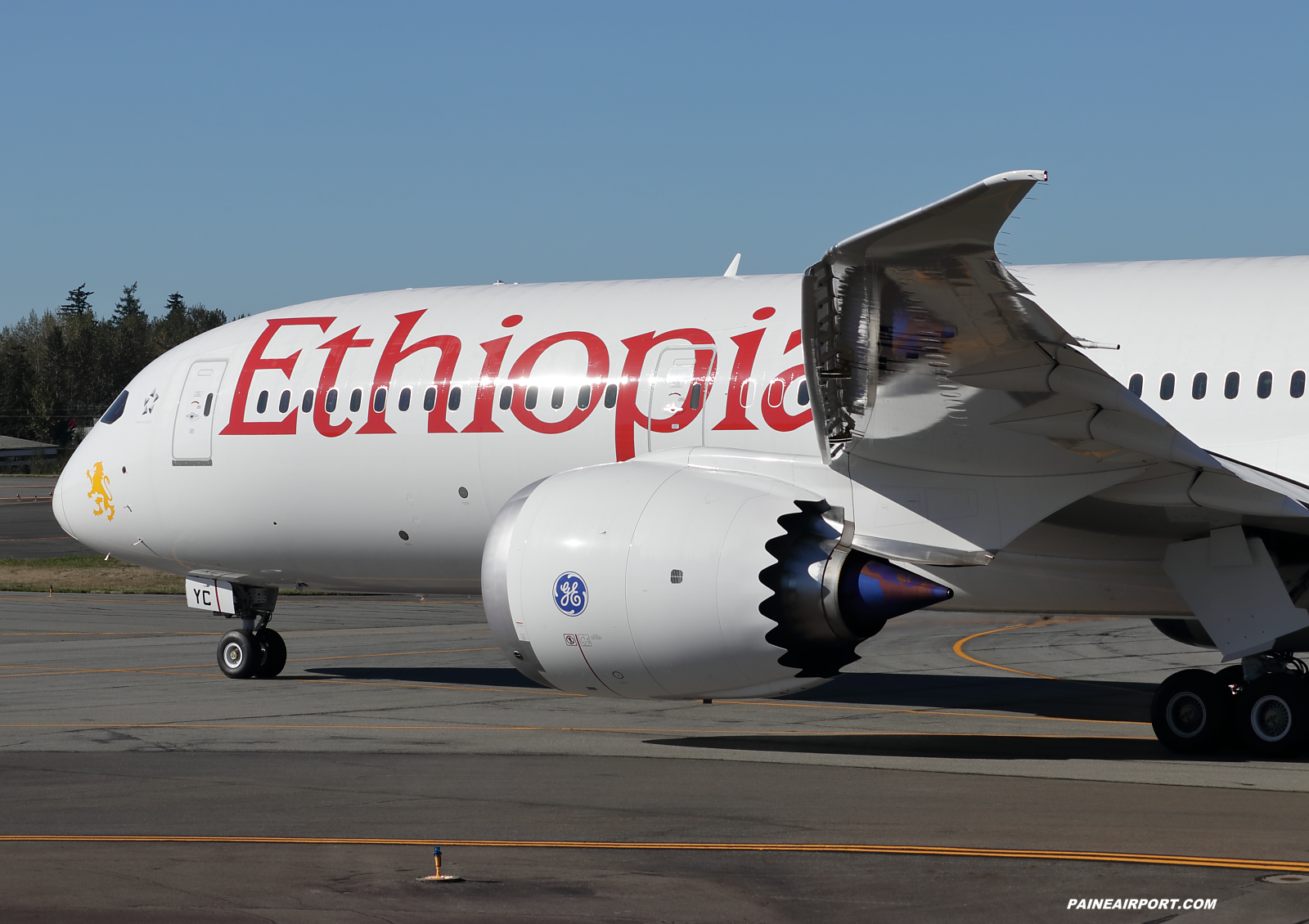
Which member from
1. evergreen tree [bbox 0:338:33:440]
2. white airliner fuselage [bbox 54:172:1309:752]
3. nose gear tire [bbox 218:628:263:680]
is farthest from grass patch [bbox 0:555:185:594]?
evergreen tree [bbox 0:338:33:440]

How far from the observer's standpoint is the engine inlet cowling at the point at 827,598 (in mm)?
11930

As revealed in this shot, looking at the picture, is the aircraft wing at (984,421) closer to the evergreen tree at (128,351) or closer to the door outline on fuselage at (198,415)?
the door outline on fuselage at (198,415)

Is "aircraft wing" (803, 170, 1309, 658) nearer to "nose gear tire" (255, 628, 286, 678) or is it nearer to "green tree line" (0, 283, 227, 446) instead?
"nose gear tire" (255, 628, 286, 678)

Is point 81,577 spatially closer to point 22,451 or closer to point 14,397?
point 22,451

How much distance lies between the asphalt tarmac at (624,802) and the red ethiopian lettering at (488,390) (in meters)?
3.00

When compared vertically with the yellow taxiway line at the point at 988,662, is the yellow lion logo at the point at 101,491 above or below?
above

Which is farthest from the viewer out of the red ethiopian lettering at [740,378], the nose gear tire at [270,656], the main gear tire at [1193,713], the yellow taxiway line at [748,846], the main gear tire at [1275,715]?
the nose gear tire at [270,656]

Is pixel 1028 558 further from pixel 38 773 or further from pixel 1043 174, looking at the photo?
pixel 38 773

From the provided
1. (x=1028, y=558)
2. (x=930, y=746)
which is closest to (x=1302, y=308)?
(x=1028, y=558)

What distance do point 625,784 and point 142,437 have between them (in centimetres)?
990

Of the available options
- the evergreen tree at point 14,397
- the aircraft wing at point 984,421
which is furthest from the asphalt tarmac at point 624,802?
the evergreen tree at point 14,397

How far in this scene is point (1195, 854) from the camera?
8.71m

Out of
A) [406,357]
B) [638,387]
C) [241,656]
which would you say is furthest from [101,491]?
[638,387]

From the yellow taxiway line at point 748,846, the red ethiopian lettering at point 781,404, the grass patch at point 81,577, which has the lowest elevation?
the grass patch at point 81,577
